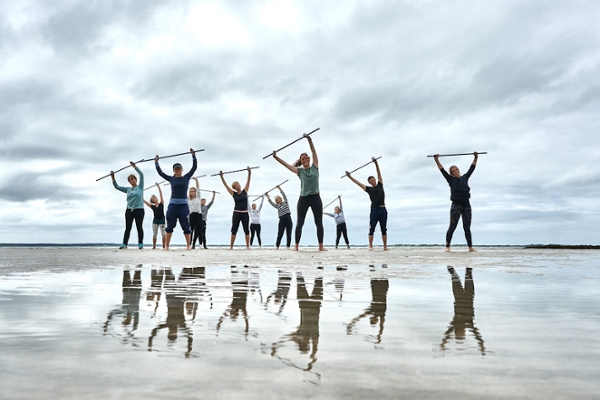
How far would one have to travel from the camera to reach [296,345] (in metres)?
1.45

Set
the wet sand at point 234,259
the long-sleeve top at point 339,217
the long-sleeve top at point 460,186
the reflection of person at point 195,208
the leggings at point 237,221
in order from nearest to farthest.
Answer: the wet sand at point 234,259 → the long-sleeve top at point 460,186 → the leggings at point 237,221 → the reflection of person at point 195,208 → the long-sleeve top at point 339,217

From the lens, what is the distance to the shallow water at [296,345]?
1.04 m

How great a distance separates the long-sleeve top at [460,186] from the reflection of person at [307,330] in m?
8.91

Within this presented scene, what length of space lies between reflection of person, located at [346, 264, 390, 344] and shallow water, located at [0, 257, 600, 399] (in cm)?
1

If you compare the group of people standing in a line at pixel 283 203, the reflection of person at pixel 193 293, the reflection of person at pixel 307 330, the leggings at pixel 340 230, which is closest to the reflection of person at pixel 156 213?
the group of people standing in a line at pixel 283 203

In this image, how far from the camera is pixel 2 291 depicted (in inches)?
114

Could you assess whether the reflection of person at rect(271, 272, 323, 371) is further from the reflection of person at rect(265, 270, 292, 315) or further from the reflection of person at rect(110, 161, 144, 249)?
the reflection of person at rect(110, 161, 144, 249)

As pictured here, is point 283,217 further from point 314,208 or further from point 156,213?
point 314,208

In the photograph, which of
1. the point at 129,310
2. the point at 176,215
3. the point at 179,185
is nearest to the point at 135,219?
the point at 176,215

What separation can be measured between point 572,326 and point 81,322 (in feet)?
6.32

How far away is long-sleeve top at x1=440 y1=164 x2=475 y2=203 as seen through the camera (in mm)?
11000

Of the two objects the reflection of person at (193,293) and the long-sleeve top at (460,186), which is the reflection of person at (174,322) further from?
the long-sleeve top at (460,186)

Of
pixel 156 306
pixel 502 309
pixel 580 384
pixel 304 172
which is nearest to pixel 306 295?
pixel 156 306

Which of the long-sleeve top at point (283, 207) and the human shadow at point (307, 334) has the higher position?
the long-sleeve top at point (283, 207)
